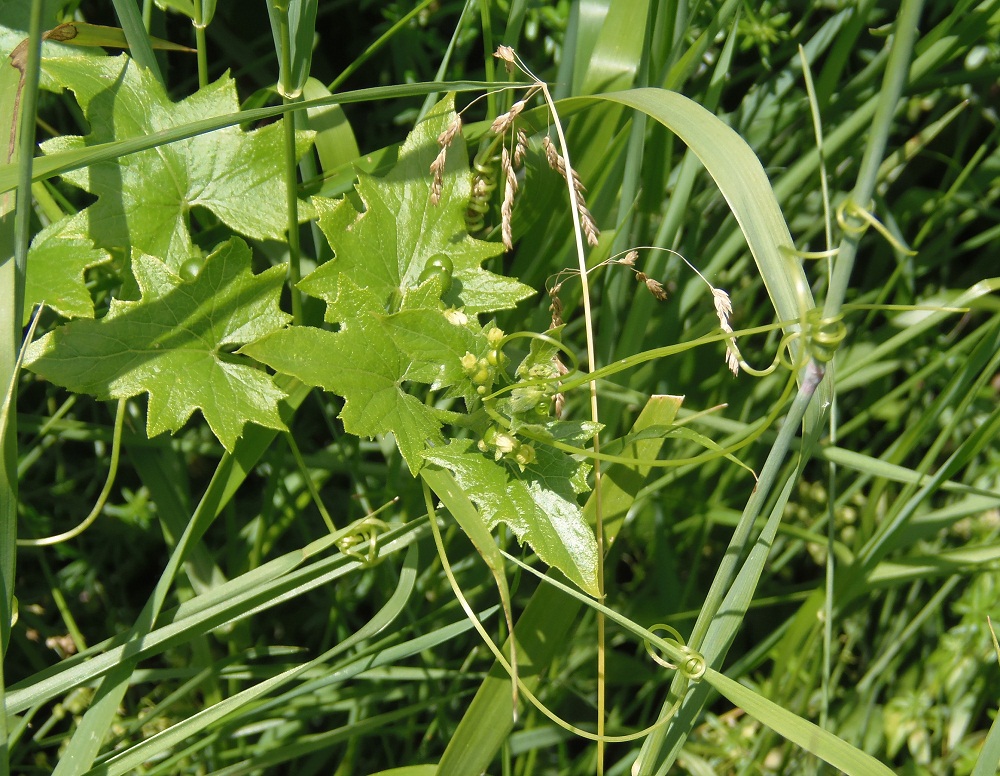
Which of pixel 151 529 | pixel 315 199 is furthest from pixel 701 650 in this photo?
pixel 151 529

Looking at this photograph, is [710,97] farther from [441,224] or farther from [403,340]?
[403,340]

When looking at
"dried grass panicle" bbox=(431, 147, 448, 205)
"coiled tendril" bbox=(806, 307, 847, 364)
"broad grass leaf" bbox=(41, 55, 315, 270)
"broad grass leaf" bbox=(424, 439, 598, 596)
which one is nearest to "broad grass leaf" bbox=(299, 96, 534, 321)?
"dried grass panicle" bbox=(431, 147, 448, 205)

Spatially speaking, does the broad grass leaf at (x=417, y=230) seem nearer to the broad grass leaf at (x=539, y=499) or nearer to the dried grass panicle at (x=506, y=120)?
the dried grass panicle at (x=506, y=120)

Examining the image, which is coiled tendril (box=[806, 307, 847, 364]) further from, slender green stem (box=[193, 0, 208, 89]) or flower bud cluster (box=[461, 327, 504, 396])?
slender green stem (box=[193, 0, 208, 89])

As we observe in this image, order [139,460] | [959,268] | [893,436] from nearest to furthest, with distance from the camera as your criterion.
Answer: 1. [139,460]
2. [893,436]
3. [959,268]

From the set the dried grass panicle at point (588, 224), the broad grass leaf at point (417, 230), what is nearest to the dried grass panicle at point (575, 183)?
the dried grass panicle at point (588, 224)
